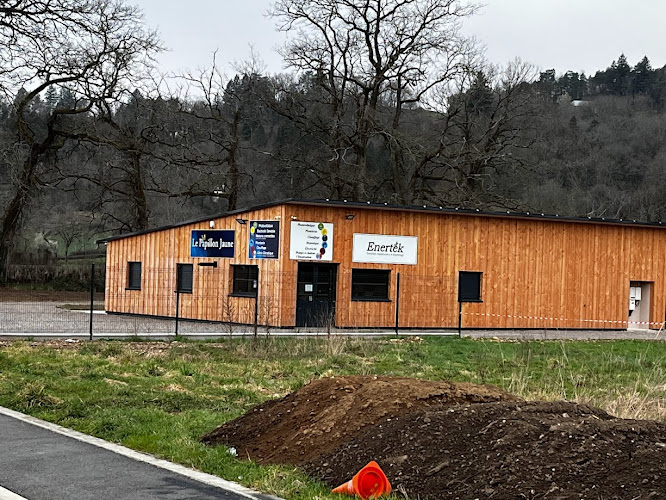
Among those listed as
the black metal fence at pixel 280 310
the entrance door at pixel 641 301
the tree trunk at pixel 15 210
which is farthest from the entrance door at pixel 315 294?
the tree trunk at pixel 15 210

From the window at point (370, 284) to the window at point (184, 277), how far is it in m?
6.23

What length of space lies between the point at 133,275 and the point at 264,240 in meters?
8.02

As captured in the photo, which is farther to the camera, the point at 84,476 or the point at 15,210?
the point at 15,210

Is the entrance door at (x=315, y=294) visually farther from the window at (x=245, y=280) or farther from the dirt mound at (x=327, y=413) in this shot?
the dirt mound at (x=327, y=413)

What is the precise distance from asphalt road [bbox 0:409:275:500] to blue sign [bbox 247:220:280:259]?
19.5 metres

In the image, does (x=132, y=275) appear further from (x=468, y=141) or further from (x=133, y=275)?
(x=468, y=141)

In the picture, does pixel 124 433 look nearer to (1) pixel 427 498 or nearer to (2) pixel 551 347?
(1) pixel 427 498

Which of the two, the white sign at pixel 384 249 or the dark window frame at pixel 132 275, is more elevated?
the white sign at pixel 384 249

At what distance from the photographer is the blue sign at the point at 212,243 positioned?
31.1m

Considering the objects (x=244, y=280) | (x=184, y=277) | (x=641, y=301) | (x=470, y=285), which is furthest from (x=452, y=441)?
(x=641, y=301)

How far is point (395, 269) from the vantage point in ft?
101

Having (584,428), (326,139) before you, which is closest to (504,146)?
(326,139)

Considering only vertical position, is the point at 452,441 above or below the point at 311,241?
below

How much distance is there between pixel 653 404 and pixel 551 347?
12533 mm
